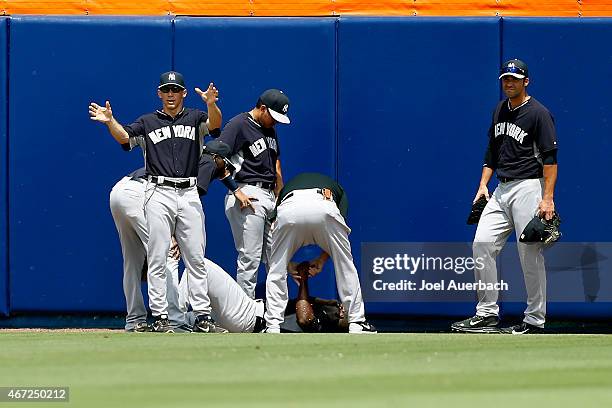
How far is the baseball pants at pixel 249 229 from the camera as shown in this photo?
354 inches

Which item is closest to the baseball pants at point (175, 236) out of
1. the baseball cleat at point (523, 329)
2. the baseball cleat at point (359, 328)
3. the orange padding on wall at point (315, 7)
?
the baseball cleat at point (359, 328)

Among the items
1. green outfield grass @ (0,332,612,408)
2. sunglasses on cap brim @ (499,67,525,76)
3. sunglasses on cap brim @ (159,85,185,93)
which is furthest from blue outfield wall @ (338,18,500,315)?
green outfield grass @ (0,332,612,408)

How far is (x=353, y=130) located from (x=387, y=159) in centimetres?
36

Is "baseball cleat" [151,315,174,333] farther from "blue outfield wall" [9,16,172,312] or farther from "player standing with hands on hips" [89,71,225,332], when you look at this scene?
"blue outfield wall" [9,16,172,312]

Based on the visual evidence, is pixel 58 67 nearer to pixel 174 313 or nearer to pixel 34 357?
pixel 174 313

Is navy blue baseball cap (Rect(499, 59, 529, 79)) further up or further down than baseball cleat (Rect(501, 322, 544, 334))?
further up

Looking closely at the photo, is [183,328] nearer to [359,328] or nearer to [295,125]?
[359,328]

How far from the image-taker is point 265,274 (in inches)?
378

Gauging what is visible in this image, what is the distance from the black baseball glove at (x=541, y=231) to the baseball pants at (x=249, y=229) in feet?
6.34

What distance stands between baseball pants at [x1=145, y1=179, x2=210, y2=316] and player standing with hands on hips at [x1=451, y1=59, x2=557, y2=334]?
2.02 m

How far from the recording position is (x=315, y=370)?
5672 millimetres

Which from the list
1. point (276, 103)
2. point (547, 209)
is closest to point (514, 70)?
point (547, 209)

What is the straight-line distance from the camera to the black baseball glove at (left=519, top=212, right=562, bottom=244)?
8570 millimetres

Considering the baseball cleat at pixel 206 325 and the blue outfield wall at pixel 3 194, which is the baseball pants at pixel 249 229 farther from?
the blue outfield wall at pixel 3 194
